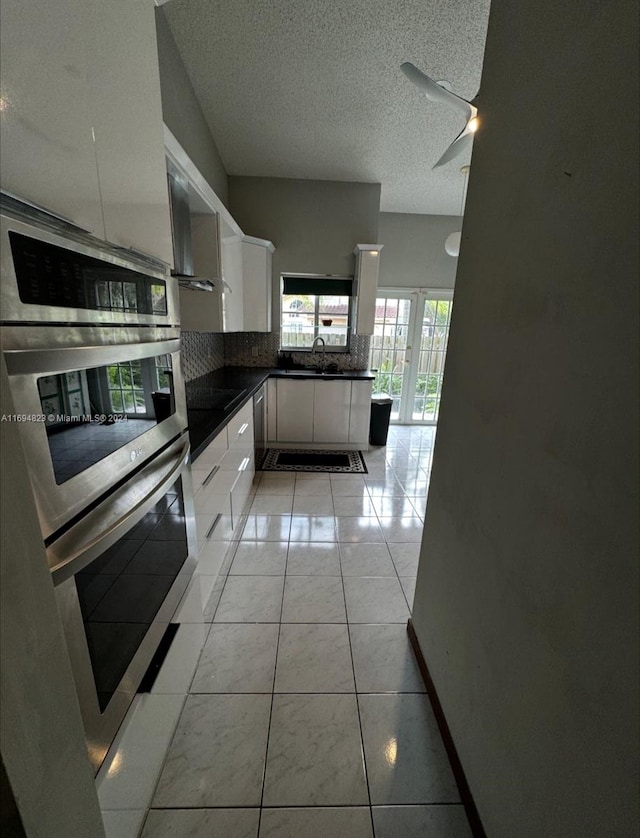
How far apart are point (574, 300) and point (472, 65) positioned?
8.42 feet

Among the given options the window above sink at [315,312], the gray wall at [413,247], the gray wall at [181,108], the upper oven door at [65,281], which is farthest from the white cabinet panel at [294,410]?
the upper oven door at [65,281]

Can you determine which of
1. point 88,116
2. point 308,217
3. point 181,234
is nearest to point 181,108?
point 181,234

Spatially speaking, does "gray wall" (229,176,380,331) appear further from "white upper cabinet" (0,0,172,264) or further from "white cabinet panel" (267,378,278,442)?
"white upper cabinet" (0,0,172,264)

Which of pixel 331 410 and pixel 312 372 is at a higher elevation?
pixel 312 372

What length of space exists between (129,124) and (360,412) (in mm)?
3238

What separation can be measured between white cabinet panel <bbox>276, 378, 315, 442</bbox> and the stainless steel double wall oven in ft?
8.67

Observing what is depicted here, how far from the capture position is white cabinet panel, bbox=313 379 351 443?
375 cm

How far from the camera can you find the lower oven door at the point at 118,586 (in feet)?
2.20

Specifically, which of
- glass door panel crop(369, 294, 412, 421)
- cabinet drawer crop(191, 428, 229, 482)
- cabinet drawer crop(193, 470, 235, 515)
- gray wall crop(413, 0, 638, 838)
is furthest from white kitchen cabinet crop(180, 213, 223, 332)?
glass door panel crop(369, 294, 412, 421)

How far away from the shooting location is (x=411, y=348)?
5.00 m

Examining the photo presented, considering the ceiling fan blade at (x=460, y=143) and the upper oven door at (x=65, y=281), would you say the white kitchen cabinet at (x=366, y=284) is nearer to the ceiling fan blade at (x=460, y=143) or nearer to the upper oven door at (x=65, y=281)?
the ceiling fan blade at (x=460, y=143)

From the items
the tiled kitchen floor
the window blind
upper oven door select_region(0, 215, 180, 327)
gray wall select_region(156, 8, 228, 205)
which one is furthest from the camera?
the window blind

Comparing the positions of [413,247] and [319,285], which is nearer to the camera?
[319,285]

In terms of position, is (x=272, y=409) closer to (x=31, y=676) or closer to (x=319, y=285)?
(x=319, y=285)
